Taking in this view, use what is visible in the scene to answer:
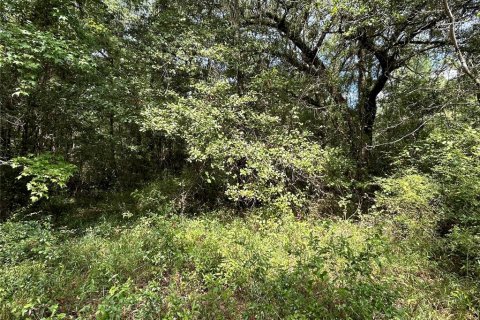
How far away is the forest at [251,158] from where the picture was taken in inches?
118

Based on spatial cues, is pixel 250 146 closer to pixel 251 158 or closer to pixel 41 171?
pixel 251 158

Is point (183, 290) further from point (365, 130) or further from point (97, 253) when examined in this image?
point (365, 130)

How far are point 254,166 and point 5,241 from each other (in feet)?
12.1

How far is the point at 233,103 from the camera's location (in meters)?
5.41

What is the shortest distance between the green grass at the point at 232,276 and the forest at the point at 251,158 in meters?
0.03

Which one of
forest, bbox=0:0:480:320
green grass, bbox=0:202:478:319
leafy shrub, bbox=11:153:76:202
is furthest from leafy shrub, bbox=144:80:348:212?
leafy shrub, bbox=11:153:76:202

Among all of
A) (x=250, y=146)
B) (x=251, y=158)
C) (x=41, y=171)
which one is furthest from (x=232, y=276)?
(x=41, y=171)

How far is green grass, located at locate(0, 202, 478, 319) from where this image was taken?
2.64m

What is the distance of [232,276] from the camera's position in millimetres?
3244

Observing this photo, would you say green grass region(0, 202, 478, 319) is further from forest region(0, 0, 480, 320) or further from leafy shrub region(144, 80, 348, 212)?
leafy shrub region(144, 80, 348, 212)

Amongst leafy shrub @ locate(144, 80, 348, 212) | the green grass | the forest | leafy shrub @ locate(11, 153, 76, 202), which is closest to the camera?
the green grass

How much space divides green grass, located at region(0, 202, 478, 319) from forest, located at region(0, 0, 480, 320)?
3cm

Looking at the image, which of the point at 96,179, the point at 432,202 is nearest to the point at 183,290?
the point at 432,202

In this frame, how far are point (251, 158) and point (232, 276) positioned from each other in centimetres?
232
